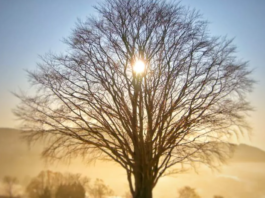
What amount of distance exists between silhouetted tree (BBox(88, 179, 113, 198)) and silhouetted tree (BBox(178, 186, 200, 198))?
5323 millimetres

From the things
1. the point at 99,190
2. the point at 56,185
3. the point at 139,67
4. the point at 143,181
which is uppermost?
the point at 139,67

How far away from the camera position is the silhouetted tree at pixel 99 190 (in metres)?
18.3

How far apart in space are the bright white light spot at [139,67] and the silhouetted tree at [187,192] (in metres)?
13.6

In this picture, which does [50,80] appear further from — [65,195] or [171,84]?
[65,195]

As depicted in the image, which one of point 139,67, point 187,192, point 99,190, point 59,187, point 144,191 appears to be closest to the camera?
point 144,191

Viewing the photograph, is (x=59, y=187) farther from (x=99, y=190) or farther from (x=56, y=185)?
(x=99, y=190)

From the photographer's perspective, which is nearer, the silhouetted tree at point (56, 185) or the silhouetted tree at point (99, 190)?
the silhouetted tree at point (56, 185)

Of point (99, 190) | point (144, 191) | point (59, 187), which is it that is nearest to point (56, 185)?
point (59, 187)

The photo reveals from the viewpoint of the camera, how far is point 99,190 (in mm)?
18766

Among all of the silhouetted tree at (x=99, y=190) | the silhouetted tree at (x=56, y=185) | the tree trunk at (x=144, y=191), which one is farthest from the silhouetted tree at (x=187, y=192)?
the tree trunk at (x=144, y=191)

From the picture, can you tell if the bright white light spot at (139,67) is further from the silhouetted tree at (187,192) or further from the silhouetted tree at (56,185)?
the silhouetted tree at (187,192)

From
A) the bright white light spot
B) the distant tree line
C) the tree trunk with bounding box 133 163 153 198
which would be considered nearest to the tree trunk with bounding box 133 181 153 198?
the tree trunk with bounding box 133 163 153 198

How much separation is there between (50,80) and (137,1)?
3.94 m

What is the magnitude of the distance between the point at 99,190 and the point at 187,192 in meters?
6.66
